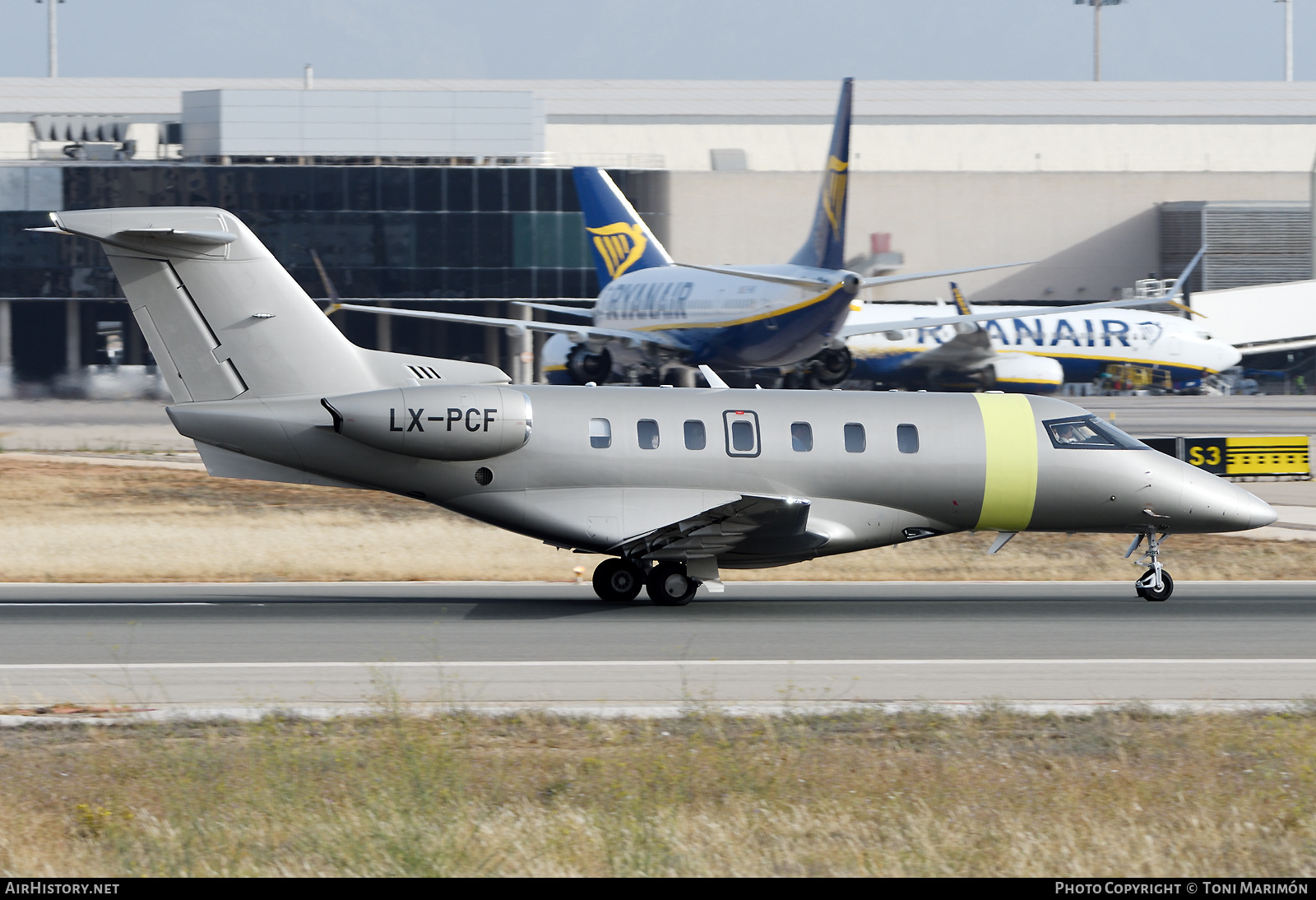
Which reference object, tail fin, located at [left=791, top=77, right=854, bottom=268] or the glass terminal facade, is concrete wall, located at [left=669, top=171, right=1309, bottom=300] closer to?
the glass terminal facade

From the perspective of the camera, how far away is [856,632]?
16.5 m

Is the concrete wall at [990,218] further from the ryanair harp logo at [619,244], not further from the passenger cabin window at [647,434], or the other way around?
the passenger cabin window at [647,434]

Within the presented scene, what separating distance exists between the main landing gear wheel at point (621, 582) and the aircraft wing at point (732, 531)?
55 centimetres

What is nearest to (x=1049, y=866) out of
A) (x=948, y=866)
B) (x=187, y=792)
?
(x=948, y=866)

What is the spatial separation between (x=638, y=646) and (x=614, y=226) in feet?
130

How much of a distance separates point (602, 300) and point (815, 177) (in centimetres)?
3092

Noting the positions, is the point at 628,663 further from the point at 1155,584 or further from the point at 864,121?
the point at 864,121

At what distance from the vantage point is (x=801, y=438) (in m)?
18.6

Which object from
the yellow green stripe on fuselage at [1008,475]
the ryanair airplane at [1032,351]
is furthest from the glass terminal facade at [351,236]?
the yellow green stripe on fuselage at [1008,475]

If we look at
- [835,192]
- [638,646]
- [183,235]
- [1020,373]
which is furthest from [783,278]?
[638,646]

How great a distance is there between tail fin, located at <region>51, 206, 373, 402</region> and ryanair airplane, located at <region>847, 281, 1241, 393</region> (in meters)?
38.0

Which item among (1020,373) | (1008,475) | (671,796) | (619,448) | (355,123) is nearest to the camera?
(671,796)

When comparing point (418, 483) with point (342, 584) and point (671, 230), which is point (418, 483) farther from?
point (671, 230)

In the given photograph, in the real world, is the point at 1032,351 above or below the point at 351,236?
below
